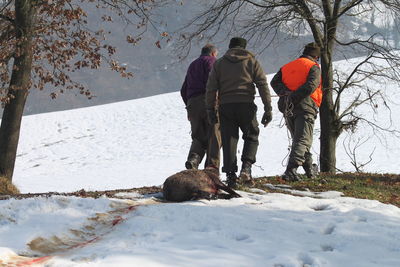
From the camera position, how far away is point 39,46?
11.2 meters

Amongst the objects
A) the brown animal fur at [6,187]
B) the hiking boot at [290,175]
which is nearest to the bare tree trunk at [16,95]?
the brown animal fur at [6,187]

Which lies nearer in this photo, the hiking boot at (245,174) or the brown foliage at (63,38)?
the hiking boot at (245,174)

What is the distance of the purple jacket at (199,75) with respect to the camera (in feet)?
28.0

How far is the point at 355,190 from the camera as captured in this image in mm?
7621

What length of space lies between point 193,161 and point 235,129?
4.03 ft

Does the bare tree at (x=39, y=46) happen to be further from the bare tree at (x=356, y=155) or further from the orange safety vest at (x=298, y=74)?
the bare tree at (x=356, y=155)

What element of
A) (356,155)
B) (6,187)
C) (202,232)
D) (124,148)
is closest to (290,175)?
(202,232)

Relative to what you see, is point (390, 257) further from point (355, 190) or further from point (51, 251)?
point (355, 190)

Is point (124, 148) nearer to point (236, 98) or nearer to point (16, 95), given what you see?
point (16, 95)

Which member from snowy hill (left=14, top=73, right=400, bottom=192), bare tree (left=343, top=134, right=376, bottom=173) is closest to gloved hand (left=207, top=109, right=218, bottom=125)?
bare tree (left=343, top=134, right=376, bottom=173)

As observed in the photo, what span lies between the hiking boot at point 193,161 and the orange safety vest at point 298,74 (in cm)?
205

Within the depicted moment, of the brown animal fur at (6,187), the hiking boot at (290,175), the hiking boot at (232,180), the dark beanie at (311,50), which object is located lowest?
the brown animal fur at (6,187)

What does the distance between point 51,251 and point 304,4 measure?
336 inches

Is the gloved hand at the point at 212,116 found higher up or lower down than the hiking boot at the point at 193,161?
higher up
